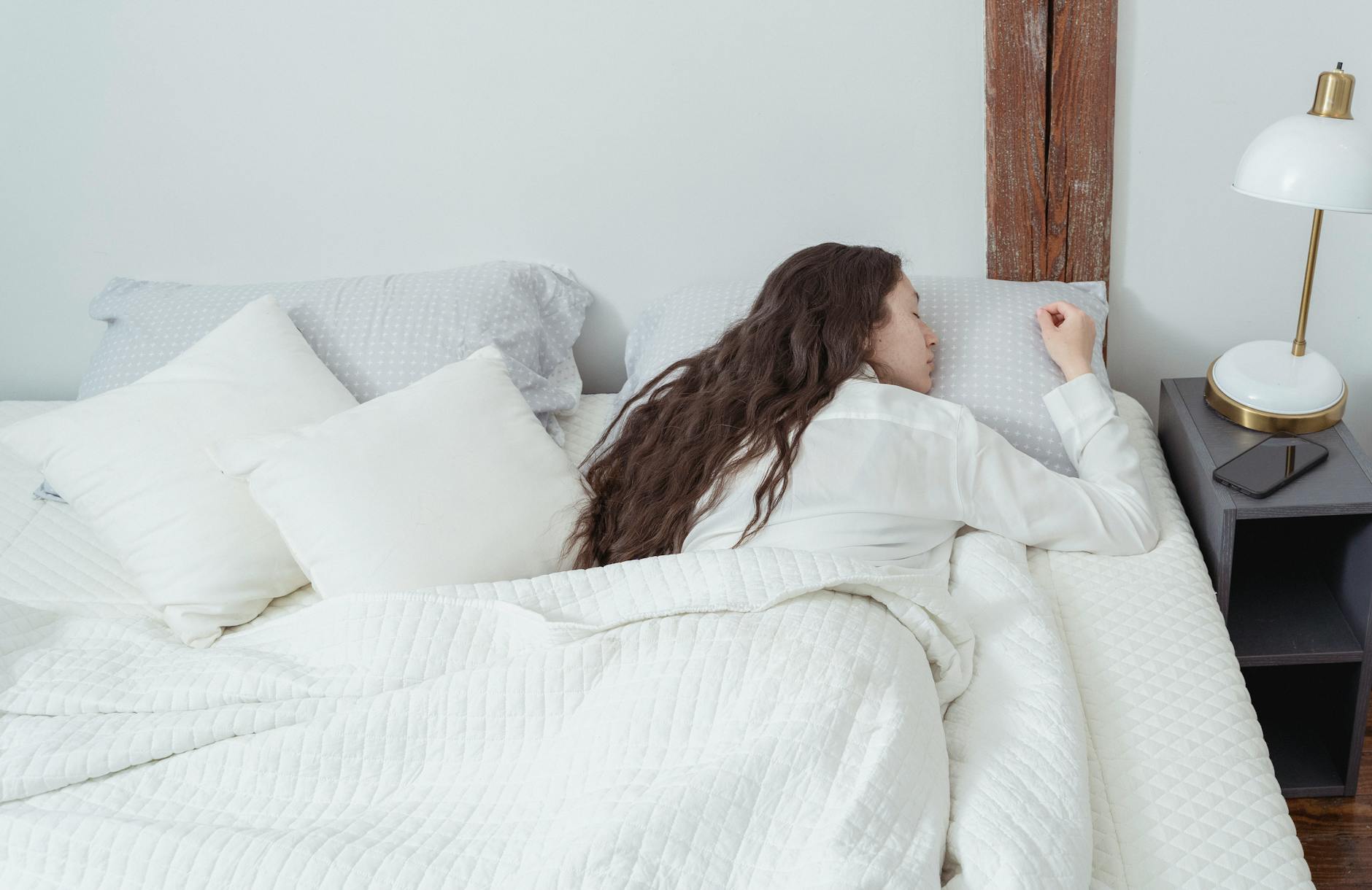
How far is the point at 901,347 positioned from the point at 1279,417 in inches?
21.3

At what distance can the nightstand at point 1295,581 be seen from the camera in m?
1.39

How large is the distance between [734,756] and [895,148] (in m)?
1.14

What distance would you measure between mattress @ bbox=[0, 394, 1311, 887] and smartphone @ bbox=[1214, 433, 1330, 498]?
9 centimetres

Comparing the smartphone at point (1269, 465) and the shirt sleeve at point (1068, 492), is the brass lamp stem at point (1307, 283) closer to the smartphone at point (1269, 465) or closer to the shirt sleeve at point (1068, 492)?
the smartphone at point (1269, 465)

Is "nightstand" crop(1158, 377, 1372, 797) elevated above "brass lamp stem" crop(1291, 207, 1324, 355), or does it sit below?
below

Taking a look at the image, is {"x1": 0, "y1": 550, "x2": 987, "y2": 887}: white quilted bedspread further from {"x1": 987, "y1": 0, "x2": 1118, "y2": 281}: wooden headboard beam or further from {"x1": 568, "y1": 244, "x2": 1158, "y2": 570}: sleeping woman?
{"x1": 987, "y1": 0, "x2": 1118, "y2": 281}: wooden headboard beam

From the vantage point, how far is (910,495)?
1.26 meters

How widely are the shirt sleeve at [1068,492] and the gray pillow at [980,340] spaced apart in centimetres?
7

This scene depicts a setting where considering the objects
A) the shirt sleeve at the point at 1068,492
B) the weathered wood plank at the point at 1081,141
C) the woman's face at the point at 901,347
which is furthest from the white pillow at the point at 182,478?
the weathered wood plank at the point at 1081,141

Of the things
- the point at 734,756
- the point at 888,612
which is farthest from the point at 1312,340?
the point at 734,756

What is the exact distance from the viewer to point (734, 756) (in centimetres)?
92

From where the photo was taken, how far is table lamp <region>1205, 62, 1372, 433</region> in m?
1.28

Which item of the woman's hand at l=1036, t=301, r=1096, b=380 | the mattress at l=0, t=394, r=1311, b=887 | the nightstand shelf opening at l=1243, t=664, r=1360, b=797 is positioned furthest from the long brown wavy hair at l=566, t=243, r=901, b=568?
the nightstand shelf opening at l=1243, t=664, r=1360, b=797

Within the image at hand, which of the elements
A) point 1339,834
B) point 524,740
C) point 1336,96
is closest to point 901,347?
point 1336,96
